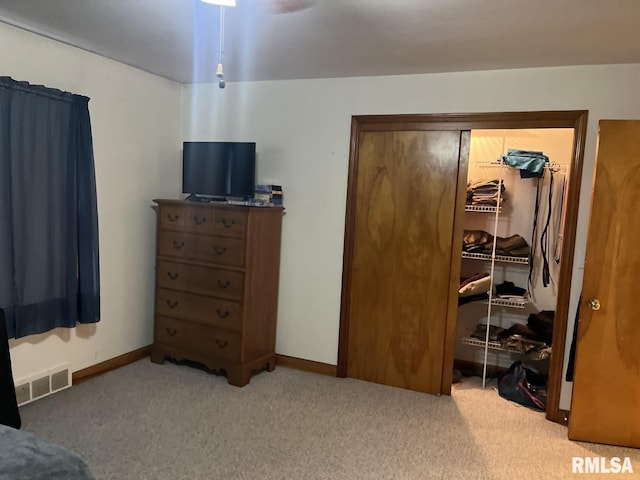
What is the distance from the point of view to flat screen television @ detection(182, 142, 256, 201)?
3.61 m

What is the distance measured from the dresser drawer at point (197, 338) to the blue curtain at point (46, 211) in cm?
60

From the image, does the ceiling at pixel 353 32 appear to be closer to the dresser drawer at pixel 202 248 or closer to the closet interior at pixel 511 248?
the closet interior at pixel 511 248

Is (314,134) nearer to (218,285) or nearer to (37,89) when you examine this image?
(218,285)

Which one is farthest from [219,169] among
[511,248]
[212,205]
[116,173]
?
[511,248]

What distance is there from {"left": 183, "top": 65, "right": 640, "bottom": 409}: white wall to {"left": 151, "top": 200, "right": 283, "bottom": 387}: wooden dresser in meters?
0.19

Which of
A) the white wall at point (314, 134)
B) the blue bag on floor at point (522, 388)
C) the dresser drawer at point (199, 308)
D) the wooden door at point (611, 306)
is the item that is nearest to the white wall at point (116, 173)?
the dresser drawer at point (199, 308)

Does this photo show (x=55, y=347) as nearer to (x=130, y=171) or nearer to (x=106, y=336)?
(x=106, y=336)

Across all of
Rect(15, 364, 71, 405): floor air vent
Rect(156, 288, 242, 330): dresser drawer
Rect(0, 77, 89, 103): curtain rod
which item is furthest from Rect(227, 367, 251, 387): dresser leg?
Rect(0, 77, 89, 103): curtain rod

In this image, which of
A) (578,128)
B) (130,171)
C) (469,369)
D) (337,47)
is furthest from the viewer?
(469,369)

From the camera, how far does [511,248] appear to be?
378cm

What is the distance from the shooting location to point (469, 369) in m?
4.05

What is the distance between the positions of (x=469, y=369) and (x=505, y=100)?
2183 mm

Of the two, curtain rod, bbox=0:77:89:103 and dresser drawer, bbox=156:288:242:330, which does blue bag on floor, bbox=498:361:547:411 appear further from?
curtain rod, bbox=0:77:89:103

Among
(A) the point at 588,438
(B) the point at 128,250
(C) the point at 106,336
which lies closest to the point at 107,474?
(C) the point at 106,336
